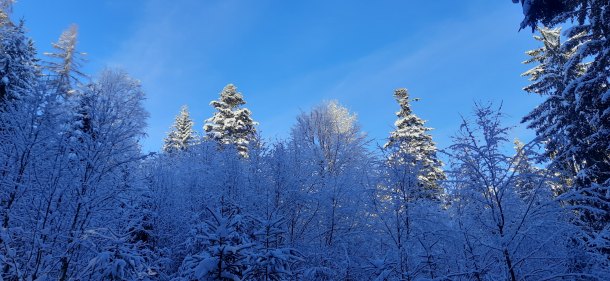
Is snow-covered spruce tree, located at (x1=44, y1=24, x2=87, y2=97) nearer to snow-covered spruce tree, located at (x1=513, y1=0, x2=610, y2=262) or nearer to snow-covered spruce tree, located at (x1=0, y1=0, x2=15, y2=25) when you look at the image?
snow-covered spruce tree, located at (x1=0, y1=0, x2=15, y2=25)

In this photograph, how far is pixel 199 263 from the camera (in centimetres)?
496

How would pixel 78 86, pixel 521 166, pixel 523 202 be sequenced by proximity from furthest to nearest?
pixel 78 86
pixel 523 202
pixel 521 166

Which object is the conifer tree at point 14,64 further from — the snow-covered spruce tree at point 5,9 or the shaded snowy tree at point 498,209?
the shaded snowy tree at point 498,209

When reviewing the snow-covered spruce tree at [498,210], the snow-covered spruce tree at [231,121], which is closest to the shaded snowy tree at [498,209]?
the snow-covered spruce tree at [498,210]

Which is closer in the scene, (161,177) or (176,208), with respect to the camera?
(176,208)

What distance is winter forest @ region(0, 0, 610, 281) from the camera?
5605 millimetres

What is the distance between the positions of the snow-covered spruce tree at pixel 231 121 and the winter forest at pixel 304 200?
715 cm

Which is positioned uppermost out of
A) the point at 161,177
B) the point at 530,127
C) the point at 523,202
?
the point at 530,127

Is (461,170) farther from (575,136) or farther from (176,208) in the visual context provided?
(575,136)

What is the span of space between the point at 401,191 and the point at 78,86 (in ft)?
80.7

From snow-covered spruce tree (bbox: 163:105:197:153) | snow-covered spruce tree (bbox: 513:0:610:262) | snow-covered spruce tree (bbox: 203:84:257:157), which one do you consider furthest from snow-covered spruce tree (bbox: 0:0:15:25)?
snow-covered spruce tree (bbox: 513:0:610:262)

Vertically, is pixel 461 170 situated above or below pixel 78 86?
below

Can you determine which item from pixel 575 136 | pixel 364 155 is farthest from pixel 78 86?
pixel 575 136

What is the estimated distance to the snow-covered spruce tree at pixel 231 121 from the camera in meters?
24.6
